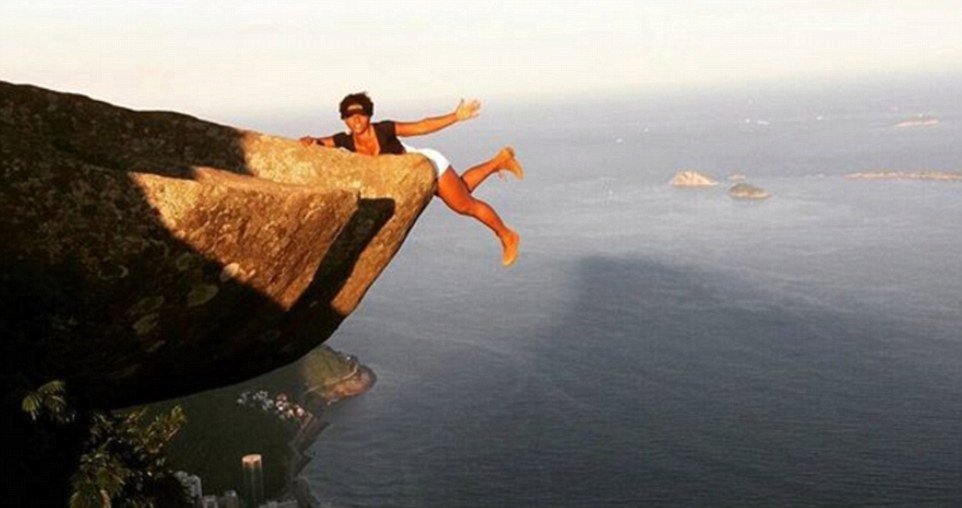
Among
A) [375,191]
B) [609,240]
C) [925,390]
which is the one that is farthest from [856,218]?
[375,191]

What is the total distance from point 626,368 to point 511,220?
95060mm

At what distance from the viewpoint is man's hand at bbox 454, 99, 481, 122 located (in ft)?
38.2

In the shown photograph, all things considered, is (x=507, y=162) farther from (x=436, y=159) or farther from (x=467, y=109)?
(x=436, y=159)

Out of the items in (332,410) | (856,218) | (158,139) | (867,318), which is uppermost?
(856,218)

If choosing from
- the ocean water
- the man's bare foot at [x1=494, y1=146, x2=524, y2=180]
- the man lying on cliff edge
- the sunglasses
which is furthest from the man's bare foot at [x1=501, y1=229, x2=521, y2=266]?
the ocean water

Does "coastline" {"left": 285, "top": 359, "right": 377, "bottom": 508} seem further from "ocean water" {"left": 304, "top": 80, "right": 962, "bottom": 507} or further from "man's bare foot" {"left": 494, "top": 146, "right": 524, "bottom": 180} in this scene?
"man's bare foot" {"left": 494, "top": 146, "right": 524, "bottom": 180}

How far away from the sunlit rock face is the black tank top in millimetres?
578

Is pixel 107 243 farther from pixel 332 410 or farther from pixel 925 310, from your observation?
pixel 925 310

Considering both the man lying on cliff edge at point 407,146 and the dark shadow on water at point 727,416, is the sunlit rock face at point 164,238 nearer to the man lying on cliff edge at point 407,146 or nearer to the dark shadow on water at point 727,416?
the man lying on cliff edge at point 407,146

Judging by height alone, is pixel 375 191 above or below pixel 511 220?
below

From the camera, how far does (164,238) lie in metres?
8.22

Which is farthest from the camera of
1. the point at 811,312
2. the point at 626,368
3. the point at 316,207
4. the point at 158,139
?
the point at 811,312

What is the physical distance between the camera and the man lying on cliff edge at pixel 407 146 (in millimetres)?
10867

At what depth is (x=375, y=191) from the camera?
35.2ft
